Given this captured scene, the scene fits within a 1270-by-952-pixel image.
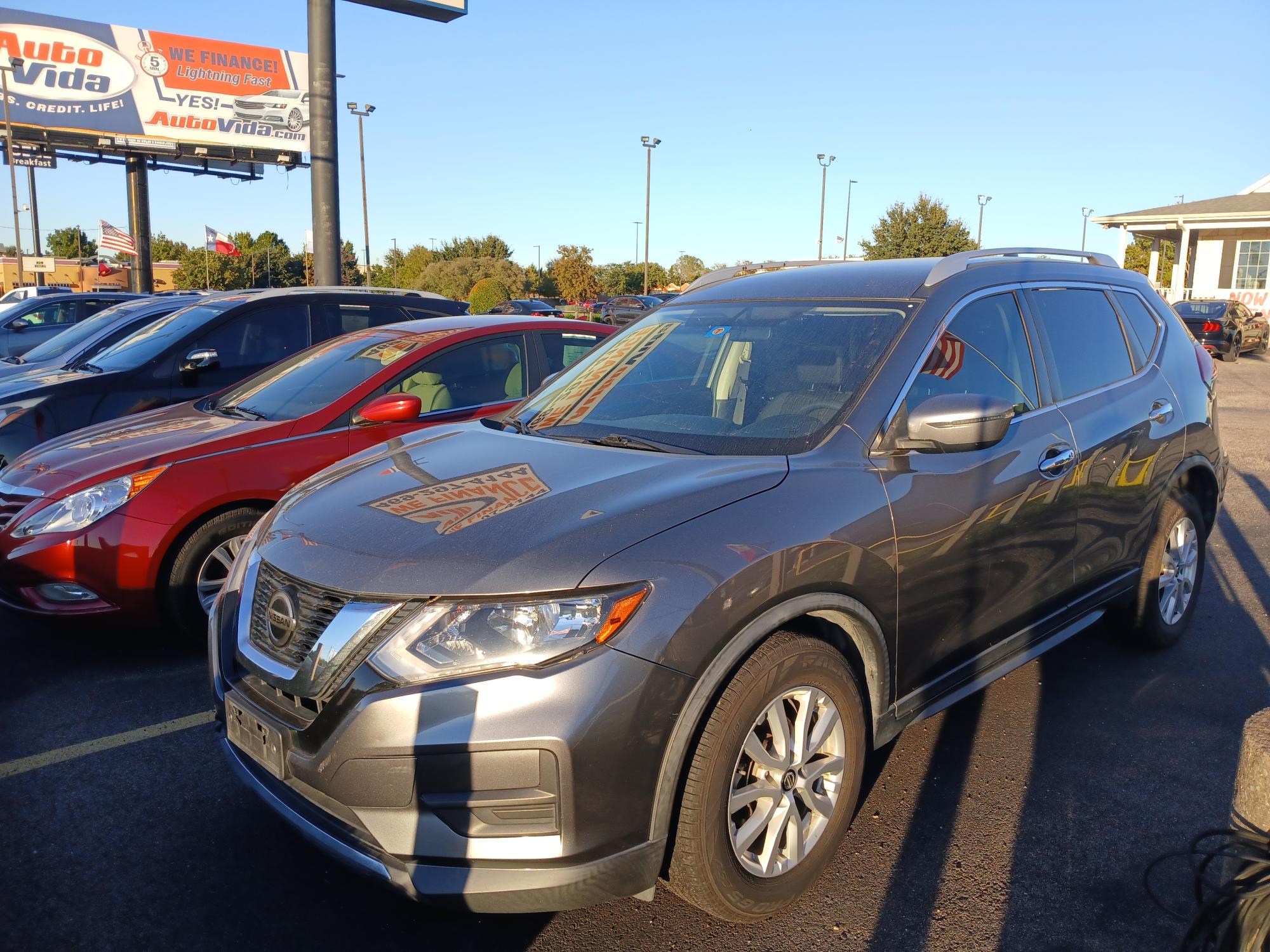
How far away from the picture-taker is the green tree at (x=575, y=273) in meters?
66.2

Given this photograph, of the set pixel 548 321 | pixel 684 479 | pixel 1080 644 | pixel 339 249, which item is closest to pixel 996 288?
pixel 684 479

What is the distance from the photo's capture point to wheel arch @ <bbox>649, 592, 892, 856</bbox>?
2295 mm

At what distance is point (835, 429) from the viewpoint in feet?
9.70

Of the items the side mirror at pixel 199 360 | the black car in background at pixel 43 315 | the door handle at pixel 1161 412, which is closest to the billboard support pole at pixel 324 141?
the side mirror at pixel 199 360

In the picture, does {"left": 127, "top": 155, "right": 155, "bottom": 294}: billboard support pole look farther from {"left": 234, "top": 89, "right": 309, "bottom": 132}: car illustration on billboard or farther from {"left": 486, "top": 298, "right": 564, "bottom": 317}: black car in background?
{"left": 486, "top": 298, "right": 564, "bottom": 317}: black car in background

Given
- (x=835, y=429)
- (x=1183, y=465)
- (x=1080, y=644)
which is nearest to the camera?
(x=835, y=429)

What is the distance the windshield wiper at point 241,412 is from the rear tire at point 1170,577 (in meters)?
4.45

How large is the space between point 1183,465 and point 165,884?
4458 mm

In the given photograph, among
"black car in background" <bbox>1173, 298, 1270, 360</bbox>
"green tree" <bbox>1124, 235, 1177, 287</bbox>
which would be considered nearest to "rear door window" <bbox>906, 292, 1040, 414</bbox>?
"black car in background" <bbox>1173, 298, 1270, 360</bbox>

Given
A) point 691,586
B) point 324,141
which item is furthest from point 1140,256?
point 691,586

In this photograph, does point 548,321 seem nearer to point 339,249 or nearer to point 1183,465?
point 1183,465

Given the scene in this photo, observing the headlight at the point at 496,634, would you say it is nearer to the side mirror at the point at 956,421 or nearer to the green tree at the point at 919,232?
the side mirror at the point at 956,421

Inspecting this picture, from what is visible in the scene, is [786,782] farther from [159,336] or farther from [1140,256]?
[1140,256]

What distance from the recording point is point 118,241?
3688cm
